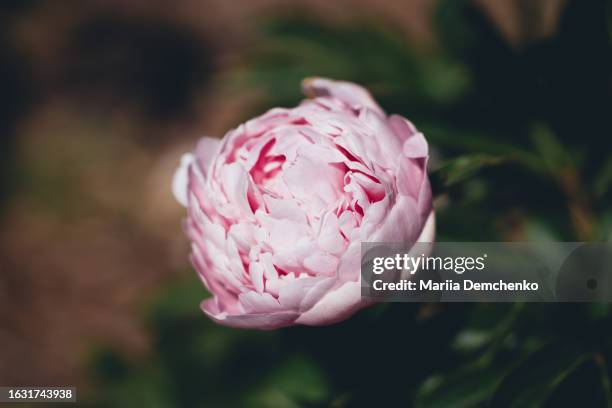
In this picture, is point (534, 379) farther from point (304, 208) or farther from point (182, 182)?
point (182, 182)

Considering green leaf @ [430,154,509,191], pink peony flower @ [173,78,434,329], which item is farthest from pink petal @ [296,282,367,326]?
green leaf @ [430,154,509,191]

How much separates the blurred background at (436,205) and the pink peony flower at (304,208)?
2.8 inches

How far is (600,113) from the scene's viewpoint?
0.80 m

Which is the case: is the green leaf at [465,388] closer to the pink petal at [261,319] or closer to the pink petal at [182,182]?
the pink petal at [261,319]

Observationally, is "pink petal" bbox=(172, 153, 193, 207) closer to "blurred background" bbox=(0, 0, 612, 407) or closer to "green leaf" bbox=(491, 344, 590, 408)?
"blurred background" bbox=(0, 0, 612, 407)

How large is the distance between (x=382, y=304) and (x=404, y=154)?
0.21 meters

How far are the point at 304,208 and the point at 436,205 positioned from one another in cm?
31

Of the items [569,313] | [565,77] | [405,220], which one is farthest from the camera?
[565,77]

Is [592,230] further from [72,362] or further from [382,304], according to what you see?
[72,362]

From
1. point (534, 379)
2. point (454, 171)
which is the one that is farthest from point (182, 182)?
point (534, 379)

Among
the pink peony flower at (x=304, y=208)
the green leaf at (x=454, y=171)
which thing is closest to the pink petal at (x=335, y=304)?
the pink peony flower at (x=304, y=208)

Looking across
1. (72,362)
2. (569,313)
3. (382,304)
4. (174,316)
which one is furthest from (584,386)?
(72,362)

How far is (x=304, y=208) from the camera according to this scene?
541mm

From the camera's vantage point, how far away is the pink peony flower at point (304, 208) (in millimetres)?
517
